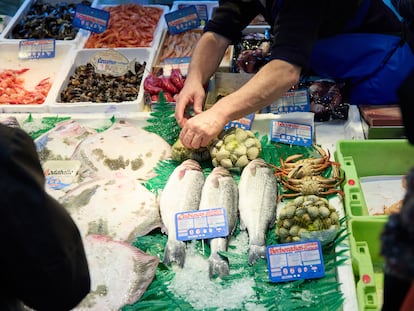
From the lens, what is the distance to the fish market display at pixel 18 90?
12.5 feet

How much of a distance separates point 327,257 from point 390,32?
160cm

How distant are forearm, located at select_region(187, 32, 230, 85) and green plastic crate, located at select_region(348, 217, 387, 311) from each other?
4.28ft

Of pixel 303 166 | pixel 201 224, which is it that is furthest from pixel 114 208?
pixel 303 166

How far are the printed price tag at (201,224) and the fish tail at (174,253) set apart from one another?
4 cm

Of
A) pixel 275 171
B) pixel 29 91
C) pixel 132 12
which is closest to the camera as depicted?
pixel 275 171

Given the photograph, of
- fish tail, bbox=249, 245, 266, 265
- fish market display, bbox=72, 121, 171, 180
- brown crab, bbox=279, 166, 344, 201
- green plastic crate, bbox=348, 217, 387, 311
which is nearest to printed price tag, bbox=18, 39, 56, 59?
fish market display, bbox=72, 121, 171, 180

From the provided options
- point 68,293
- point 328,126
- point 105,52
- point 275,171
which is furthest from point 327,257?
point 105,52

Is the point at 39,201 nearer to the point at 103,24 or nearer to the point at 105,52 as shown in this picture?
the point at 105,52

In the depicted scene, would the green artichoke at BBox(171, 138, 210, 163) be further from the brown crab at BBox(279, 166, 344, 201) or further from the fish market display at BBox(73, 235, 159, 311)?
the fish market display at BBox(73, 235, 159, 311)

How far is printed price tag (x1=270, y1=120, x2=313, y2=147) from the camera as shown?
3.17 m

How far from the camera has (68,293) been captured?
136 cm

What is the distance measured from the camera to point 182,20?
4.42 m

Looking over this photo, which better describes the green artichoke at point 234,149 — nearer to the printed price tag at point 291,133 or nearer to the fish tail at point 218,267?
the printed price tag at point 291,133

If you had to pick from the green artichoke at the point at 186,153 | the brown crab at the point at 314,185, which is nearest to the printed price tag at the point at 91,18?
the green artichoke at the point at 186,153
